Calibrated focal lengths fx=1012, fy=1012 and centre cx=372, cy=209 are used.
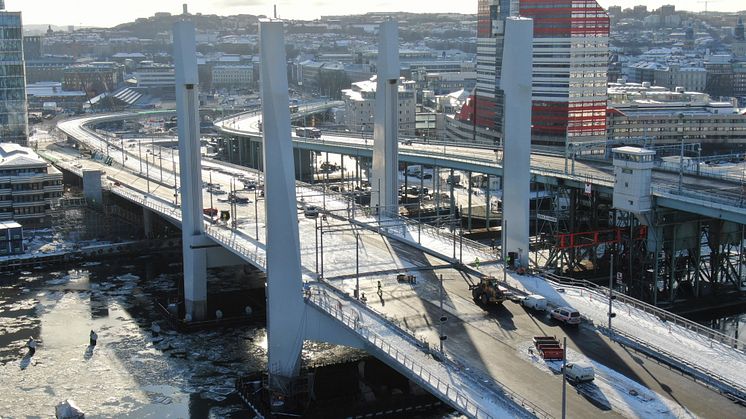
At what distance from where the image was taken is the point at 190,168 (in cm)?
4647

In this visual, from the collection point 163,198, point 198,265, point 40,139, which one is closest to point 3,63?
point 163,198

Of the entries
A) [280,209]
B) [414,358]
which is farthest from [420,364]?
[280,209]

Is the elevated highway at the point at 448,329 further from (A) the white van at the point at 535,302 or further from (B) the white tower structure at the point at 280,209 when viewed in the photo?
(B) the white tower structure at the point at 280,209

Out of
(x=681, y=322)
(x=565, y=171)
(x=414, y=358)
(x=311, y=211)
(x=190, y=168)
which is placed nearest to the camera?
(x=414, y=358)

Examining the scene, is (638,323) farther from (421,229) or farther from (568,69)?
(568,69)

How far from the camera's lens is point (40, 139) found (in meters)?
110

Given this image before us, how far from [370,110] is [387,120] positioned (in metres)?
64.7

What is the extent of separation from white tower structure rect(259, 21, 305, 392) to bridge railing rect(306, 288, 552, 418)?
3.22ft

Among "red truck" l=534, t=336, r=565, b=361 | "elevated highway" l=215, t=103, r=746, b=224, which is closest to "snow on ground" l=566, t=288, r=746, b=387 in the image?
"red truck" l=534, t=336, r=565, b=361

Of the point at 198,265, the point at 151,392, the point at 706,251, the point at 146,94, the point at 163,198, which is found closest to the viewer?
the point at 151,392

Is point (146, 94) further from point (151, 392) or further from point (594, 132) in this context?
point (151, 392)

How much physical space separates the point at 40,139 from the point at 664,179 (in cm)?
7797

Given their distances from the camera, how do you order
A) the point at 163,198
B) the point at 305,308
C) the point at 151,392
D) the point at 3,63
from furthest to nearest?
1. the point at 3,63
2. the point at 163,198
3. the point at 151,392
4. the point at 305,308

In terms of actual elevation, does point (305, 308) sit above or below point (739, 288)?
above
